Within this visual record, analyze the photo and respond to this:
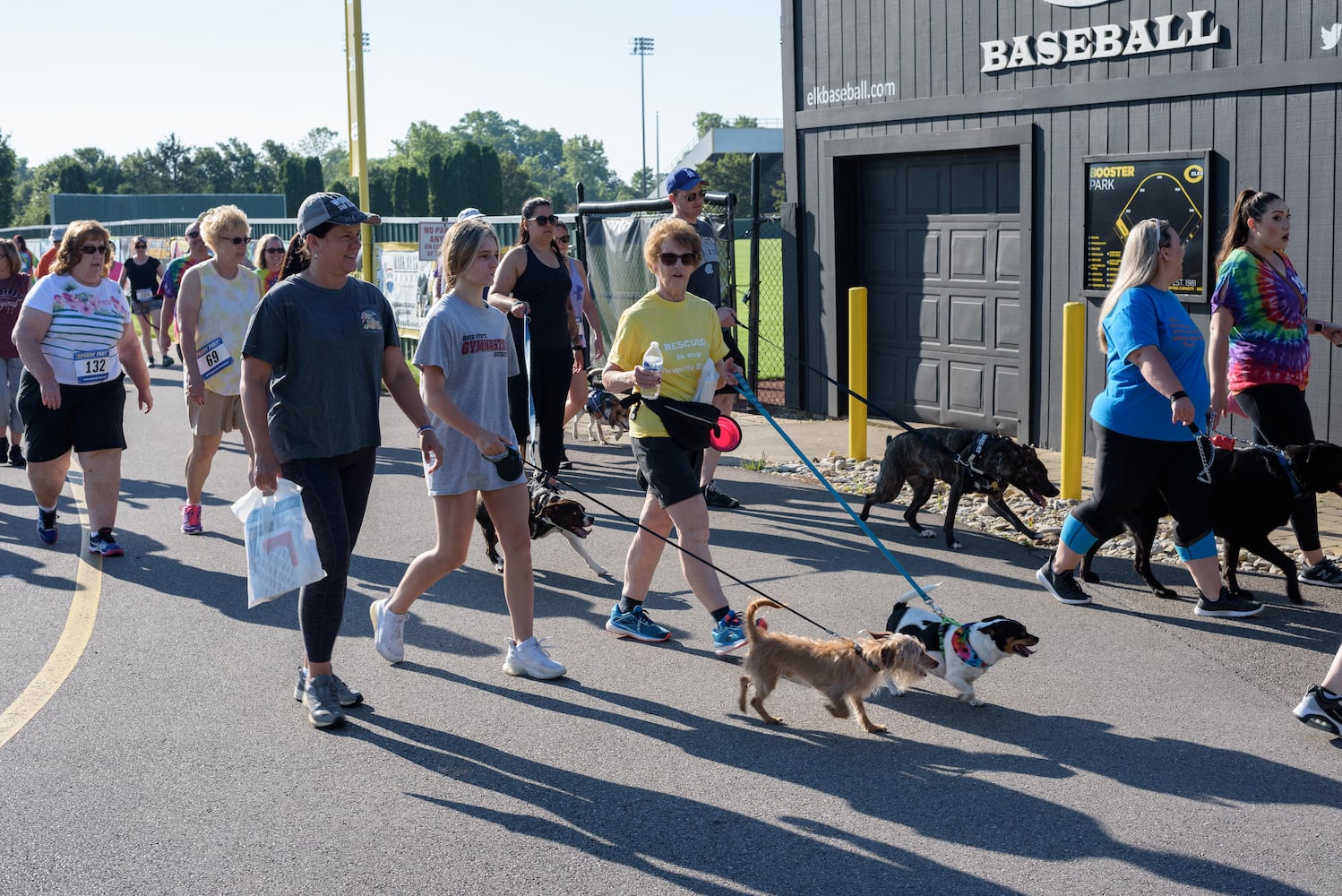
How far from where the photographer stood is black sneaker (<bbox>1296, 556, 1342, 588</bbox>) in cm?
688

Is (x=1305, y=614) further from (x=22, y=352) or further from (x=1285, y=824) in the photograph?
(x=22, y=352)

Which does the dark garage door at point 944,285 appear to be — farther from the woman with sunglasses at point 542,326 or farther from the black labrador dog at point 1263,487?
the black labrador dog at point 1263,487

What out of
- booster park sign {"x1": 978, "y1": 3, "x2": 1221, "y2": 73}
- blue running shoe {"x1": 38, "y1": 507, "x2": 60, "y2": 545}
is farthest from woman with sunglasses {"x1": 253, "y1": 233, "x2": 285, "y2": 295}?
booster park sign {"x1": 978, "y1": 3, "x2": 1221, "y2": 73}

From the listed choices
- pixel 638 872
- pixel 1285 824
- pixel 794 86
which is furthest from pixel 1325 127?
pixel 638 872

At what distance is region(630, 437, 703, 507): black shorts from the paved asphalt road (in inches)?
30.5

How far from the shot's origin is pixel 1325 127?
29.6 ft

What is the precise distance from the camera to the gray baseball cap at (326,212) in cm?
501

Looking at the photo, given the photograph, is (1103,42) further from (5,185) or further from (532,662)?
(5,185)

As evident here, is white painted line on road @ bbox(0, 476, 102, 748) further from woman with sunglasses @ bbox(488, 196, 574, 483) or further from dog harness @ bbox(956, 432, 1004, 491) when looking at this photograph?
dog harness @ bbox(956, 432, 1004, 491)

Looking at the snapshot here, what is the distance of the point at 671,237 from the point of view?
5715 millimetres

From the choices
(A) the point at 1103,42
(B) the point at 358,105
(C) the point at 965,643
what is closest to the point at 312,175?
(B) the point at 358,105

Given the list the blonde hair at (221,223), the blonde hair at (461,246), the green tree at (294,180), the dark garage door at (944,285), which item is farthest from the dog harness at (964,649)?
the green tree at (294,180)

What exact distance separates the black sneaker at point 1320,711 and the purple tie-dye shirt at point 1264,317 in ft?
7.67

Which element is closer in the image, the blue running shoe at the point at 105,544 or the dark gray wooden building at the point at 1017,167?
the blue running shoe at the point at 105,544
